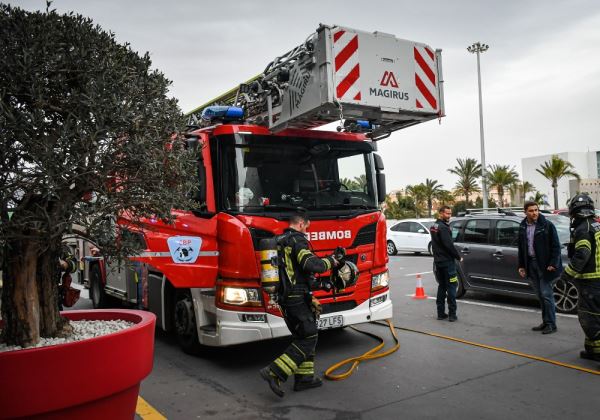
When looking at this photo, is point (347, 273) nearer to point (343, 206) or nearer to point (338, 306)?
point (338, 306)

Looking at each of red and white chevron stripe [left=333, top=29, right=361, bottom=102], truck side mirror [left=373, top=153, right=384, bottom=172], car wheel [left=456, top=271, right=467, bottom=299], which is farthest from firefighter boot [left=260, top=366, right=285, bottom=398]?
car wheel [left=456, top=271, right=467, bottom=299]

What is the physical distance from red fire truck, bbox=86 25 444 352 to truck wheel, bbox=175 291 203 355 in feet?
0.06

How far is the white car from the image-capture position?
1914 cm

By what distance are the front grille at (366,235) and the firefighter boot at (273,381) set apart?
6.07ft

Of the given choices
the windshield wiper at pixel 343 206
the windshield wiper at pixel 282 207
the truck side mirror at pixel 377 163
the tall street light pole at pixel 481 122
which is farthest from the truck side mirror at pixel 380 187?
the tall street light pole at pixel 481 122

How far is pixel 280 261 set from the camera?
4.63m

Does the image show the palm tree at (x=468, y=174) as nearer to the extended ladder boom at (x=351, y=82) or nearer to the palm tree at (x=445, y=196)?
the palm tree at (x=445, y=196)

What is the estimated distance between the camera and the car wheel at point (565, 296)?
7.48m

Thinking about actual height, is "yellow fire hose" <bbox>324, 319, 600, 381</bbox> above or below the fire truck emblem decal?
below

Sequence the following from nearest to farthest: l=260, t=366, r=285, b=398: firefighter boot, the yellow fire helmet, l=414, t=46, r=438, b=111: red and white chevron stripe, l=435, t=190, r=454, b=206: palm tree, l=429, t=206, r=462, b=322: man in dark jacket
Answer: l=260, t=366, r=285, b=398: firefighter boot → the yellow fire helmet → l=414, t=46, r=438, b=111: red and white chevron stripe → l=429, t=206, r=462, b=322: man in dark jacket → l=435, t=190, r=454, b=206: palm tree

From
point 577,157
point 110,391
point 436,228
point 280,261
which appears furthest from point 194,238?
point 577,157

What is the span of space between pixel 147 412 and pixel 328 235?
2.52 metres

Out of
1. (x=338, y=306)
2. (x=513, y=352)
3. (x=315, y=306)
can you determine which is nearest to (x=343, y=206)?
(x=338, y=306)

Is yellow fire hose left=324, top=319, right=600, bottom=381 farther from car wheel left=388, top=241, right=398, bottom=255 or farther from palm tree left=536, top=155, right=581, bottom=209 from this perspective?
palm tree left=536, top=155, right=581, bottom=209
